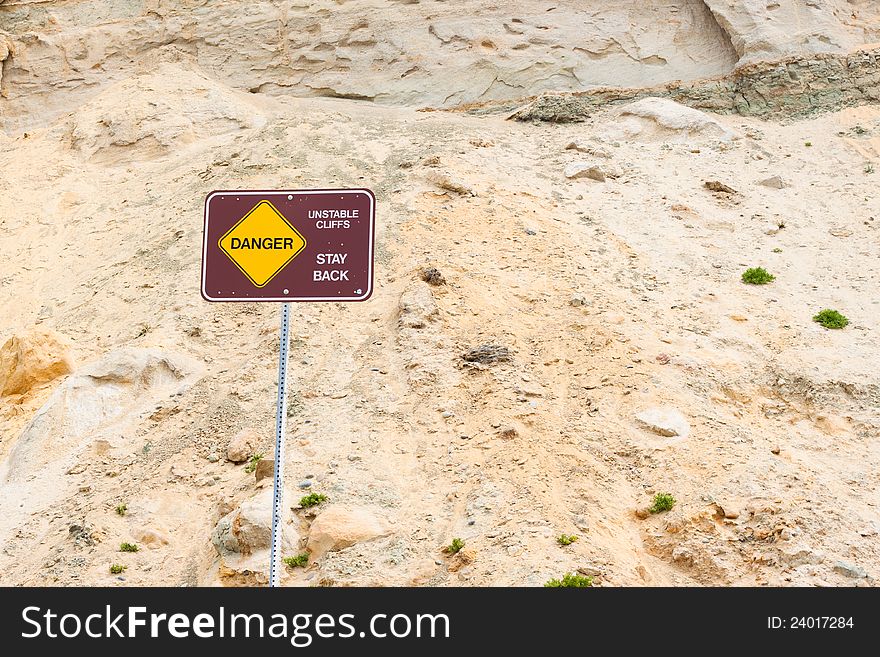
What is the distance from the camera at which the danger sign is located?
629 centimetres

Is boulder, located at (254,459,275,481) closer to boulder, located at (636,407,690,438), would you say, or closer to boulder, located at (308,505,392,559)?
boulder, located at (308,505,392,559)

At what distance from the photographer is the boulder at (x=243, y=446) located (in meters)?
9.57

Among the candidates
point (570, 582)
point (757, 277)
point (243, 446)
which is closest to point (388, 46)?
point (757, 277)

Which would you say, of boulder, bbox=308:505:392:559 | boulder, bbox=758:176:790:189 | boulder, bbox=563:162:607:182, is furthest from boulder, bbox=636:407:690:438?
boulder, bbox=758:176:790:189

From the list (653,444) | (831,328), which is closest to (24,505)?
(653,444)

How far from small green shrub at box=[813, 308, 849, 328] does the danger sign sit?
7.43 meters

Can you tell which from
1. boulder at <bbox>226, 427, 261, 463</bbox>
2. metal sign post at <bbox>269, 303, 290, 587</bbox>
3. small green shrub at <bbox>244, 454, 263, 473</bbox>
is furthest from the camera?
boulder at <bbox>226, 427, 261, 463</bbox>

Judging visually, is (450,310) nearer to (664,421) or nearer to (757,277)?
(664,421)

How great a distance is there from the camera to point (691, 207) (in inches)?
571

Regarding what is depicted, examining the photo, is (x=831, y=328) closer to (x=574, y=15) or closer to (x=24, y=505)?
(x=24, y=505)

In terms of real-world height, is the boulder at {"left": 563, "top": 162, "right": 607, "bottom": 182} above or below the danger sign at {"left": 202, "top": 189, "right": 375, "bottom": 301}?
below

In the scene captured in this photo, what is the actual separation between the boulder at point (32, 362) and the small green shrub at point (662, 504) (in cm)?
726

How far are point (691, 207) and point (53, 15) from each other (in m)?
14.6

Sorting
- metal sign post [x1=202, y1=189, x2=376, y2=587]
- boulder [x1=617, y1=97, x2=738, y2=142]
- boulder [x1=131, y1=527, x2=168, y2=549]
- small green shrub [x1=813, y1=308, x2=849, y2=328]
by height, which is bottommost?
boulder [x1=131, y1=527, x2=168, y2=549]
